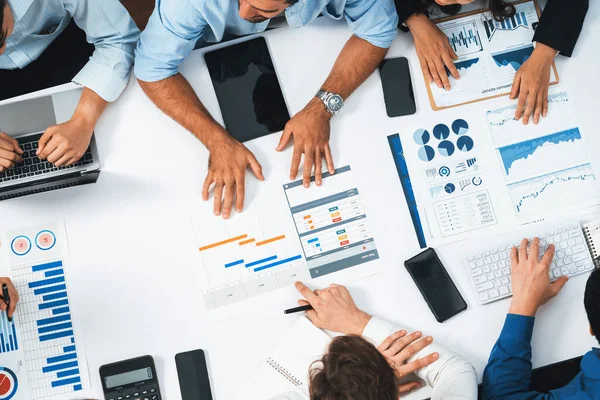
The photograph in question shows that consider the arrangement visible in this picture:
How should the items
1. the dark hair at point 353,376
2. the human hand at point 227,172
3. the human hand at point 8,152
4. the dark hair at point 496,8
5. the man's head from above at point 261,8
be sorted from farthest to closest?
the dark hair at point 496,8
the human hand at point 227,172
the human hand at point 8,152
the man's head from above at point 261,8
the dark hair at point 353,376

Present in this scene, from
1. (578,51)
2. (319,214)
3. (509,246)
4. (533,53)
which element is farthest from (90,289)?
(578,51)

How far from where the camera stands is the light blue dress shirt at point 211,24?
1.54 m

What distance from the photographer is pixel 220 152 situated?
1620mm

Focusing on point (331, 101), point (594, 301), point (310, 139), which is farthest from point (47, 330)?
point (594, 301)

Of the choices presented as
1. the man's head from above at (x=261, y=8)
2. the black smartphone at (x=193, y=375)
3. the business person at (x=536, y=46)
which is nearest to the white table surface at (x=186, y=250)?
the black smartphone at (x=193, y=375)

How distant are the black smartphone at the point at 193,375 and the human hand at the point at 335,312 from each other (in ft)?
1.02

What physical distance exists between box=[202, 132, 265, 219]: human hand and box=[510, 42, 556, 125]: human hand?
767 millimetres

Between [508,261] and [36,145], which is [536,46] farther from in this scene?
[36,145]

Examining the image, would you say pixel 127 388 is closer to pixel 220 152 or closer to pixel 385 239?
pixel 220 152

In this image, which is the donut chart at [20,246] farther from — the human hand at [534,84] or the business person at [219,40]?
the human hand at [534,84]

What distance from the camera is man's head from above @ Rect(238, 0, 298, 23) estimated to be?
4.61 ft

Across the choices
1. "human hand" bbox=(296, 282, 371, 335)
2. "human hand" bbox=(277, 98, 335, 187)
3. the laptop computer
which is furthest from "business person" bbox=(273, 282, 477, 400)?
the laptop computer

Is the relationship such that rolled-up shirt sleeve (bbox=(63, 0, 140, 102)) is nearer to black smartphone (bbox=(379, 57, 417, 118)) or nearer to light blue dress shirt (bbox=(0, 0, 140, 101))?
light blue dress shirt (bbox=(0, 0, 140, 101))

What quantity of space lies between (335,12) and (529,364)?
109 centimetres
